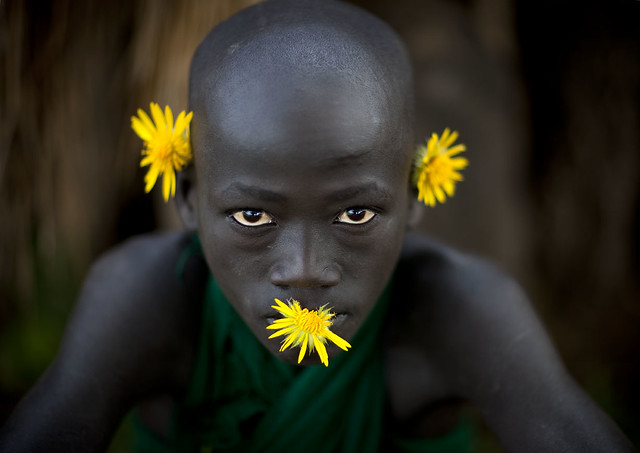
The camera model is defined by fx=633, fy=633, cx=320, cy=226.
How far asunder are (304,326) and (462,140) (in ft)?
4.95

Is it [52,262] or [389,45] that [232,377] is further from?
[52,262]

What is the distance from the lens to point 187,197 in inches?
52.7

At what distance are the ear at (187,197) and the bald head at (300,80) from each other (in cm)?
12

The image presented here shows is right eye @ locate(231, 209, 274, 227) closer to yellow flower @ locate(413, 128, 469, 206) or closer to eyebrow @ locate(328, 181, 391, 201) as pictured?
eyebrow @ locate(328, 181, 391, 201)

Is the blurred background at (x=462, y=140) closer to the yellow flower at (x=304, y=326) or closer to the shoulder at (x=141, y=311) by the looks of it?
the shoulder at (x=141, y=311)

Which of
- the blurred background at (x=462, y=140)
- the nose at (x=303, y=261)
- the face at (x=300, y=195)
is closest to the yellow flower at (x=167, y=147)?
the face at (x=300, y=195)

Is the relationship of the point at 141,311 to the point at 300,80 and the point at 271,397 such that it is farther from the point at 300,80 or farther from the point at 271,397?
the point at 300,80

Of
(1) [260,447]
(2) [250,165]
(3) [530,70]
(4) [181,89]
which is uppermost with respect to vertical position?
(3) [530,70]

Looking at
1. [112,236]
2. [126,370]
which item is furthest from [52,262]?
[126,370]

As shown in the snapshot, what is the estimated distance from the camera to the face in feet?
3.53

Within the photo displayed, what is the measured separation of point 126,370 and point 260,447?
371mm

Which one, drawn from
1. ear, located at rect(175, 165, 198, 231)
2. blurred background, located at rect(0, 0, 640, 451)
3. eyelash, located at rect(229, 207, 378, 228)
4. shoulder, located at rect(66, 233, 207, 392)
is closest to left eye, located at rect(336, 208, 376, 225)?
eyelash, located at rect(229, 207, 378, 228)

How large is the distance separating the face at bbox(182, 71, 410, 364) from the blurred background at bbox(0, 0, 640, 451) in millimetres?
1011

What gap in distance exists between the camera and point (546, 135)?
2.79 meters
